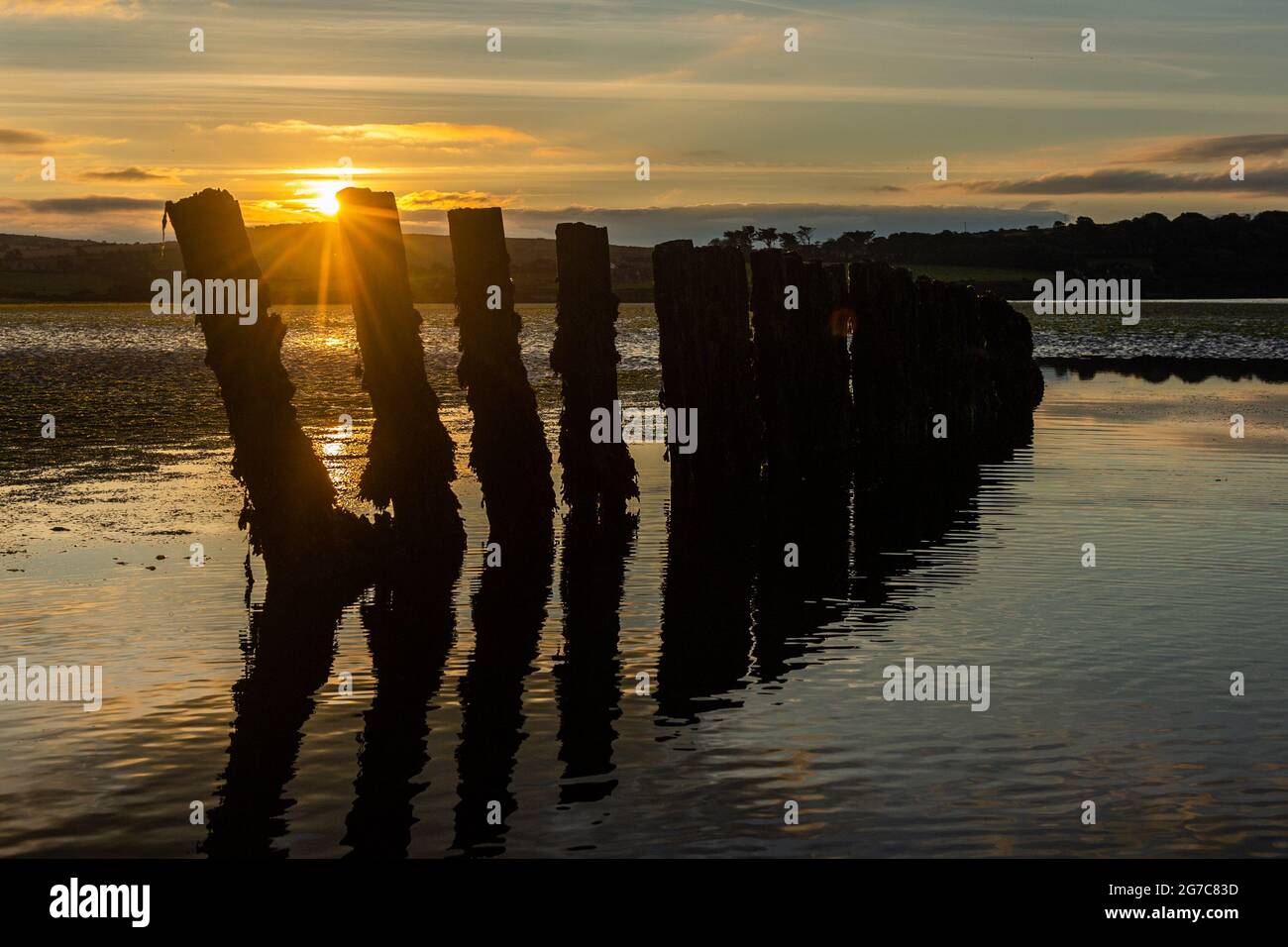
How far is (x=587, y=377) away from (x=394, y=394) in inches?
106

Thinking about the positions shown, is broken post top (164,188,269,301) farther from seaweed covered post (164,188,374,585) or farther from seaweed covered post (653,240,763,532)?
seaweed covered post (653,240,763,532)

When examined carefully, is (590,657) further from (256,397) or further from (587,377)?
(587,377)

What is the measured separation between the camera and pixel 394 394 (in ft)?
55.5

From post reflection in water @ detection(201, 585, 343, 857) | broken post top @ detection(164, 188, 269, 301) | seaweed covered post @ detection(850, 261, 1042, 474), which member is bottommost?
post reflection in water @ detection(201, 585, 343, 857)

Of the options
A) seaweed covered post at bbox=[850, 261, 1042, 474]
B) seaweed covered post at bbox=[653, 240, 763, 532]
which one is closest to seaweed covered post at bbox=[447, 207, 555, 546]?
seaweed covered post at bbox=[653, 240, 763, 532]

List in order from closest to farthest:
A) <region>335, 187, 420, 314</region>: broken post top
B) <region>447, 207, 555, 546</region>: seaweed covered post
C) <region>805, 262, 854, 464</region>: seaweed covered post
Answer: <region>335, 187, 420, 314</region>: broken post top → <region>447, 207, 555, 546</region>: seaweed covered post → <region>805, 262, 854, 464</region>: seaweed covered post

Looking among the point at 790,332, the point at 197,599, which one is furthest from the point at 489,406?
the point at 790,332

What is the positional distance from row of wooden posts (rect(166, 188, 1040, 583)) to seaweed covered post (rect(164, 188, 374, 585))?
19 millimetres

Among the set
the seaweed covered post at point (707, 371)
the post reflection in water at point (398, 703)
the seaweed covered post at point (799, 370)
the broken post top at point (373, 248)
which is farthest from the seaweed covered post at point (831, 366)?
the post reflection in water at point (398, 703)

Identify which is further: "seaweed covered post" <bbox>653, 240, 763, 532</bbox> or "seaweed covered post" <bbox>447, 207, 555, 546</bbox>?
"seaweed covered post" <bbox>653, 240, 763, 532</bbox>

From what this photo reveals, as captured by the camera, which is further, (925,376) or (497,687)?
(925,376)

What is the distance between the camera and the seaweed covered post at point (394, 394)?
55.5 feet

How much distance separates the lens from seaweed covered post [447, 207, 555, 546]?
707 inches

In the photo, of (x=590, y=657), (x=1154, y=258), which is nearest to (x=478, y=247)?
(x=590, y=657)
